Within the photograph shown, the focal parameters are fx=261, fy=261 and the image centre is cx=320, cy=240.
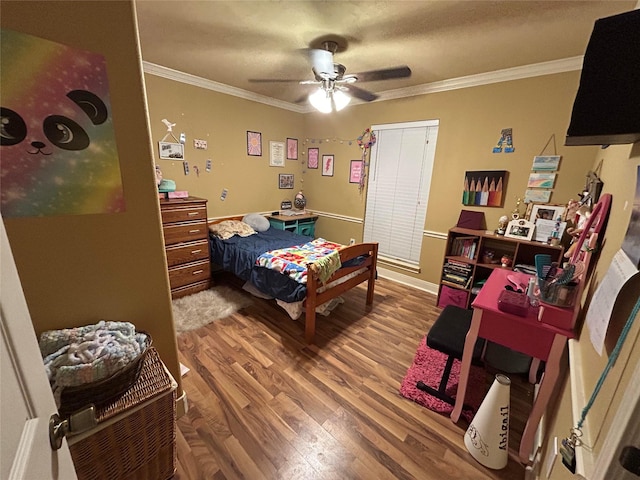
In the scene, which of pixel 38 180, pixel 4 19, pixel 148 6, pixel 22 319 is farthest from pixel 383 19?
pixel 22 319

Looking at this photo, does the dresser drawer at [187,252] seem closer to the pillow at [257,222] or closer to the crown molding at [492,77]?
the pillow at [257,222]

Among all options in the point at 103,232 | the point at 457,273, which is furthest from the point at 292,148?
the point at 103,232

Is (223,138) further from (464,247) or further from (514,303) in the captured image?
(514,303)

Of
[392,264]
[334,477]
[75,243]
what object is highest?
[75,243]

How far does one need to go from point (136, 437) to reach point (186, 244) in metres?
2.19

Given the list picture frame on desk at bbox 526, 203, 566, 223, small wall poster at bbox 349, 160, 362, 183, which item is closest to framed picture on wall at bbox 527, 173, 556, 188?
picture frame on desk at bbox 526, 203, 566, 223

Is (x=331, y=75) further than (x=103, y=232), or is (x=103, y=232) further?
(x=331, y=75)

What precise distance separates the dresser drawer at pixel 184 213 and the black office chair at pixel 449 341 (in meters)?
2.71

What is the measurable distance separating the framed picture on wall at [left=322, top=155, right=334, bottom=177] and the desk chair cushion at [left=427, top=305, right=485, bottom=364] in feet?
9.85

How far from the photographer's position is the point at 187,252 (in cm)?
306

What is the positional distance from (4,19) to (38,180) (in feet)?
1.75

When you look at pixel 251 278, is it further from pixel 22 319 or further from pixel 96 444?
pixel 22 319

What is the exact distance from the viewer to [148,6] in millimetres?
1774

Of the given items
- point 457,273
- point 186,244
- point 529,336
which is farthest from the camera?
point 186,244
